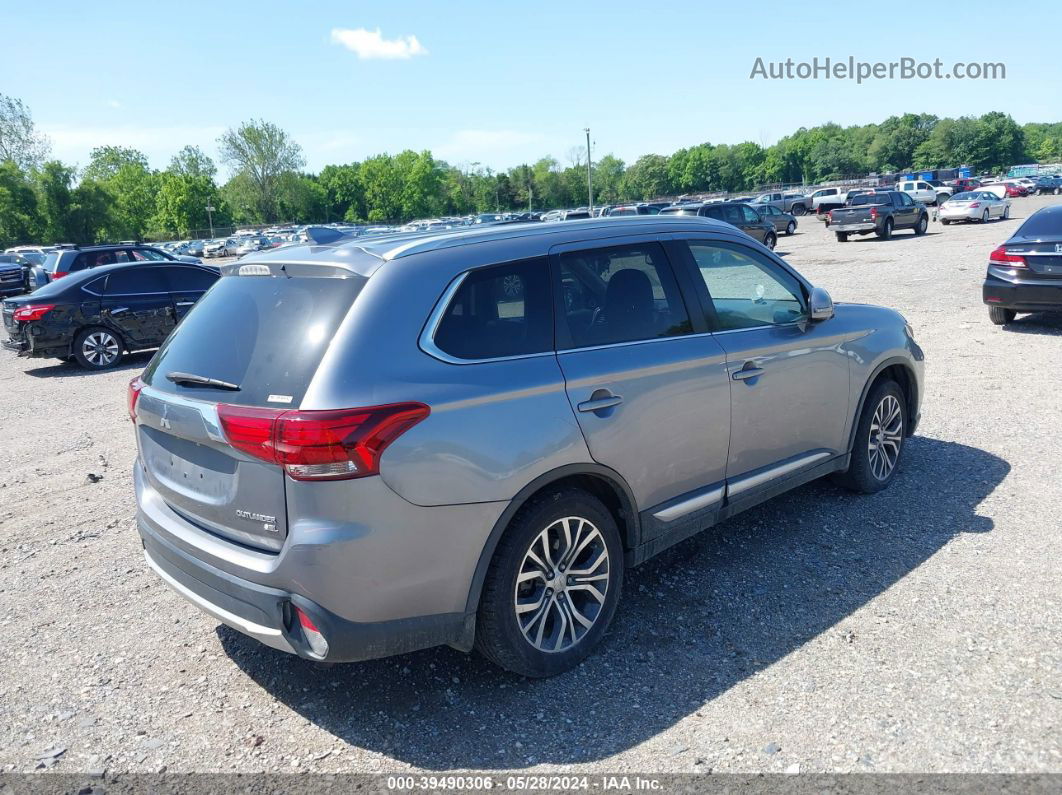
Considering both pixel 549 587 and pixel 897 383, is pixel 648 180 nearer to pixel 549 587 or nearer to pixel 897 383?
pixel 897 383

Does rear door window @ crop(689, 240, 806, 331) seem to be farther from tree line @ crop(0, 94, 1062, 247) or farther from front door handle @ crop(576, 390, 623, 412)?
tree line @ crop(0, 94, 1062, 247)

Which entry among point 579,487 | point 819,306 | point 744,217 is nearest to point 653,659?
point 579,487

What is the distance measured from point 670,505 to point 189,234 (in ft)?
351

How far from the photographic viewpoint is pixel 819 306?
14.9 feet

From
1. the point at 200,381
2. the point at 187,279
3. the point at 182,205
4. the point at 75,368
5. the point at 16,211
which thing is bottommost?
the point at 75,368

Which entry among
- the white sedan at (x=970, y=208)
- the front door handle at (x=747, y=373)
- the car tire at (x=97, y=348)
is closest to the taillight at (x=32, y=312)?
the car tire at (x=97, y=348)

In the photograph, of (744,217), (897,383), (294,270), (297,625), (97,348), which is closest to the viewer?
(297,625)

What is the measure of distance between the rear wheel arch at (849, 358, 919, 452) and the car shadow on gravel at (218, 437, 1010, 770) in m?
0.63

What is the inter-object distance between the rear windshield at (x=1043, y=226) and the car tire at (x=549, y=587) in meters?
9.49

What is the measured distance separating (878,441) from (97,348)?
11722 mm

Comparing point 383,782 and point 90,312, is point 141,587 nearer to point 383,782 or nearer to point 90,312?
point 383,782

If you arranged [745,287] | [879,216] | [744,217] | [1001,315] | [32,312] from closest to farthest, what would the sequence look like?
[745,287] → [1001,315] → [32,312] → [744,217] → [879,216]

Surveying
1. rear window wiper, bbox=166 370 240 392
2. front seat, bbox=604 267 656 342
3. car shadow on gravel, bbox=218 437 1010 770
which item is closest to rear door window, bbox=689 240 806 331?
front seat, bbox=604 267 656 342

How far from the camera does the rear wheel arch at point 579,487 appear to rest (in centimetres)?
307
